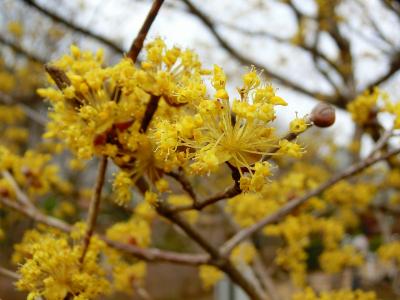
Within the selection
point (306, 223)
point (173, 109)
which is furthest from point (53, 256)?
point (306, 223)

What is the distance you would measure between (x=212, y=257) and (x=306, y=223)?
0.94 meters

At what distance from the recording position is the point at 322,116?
1.01 meters

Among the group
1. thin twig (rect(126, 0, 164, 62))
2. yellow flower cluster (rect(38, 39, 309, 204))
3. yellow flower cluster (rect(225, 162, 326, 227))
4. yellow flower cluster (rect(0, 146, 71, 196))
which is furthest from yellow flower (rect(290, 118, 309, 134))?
yellow flower cluster (rect(0, 146, 71, 196))

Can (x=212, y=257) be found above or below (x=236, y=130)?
below

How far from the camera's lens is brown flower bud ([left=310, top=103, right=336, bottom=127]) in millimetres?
1008

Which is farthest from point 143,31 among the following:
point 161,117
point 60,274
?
point 60,274

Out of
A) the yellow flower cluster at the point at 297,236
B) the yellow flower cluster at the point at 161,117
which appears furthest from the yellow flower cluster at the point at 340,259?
the yellow flower cluster at the point at 161,117

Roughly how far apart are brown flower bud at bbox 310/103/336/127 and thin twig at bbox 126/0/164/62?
46 cm

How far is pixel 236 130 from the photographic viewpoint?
95cm

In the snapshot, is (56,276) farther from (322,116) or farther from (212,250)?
(322,116)

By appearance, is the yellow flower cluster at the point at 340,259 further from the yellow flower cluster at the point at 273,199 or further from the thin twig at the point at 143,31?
the thin twig at the point at 143,31

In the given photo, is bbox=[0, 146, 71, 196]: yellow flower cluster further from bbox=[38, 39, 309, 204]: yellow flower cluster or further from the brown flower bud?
the brown flower bud

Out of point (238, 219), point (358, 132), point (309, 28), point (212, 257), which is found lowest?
point (212, 257)

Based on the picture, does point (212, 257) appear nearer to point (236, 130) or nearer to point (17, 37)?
point (236, 130)
